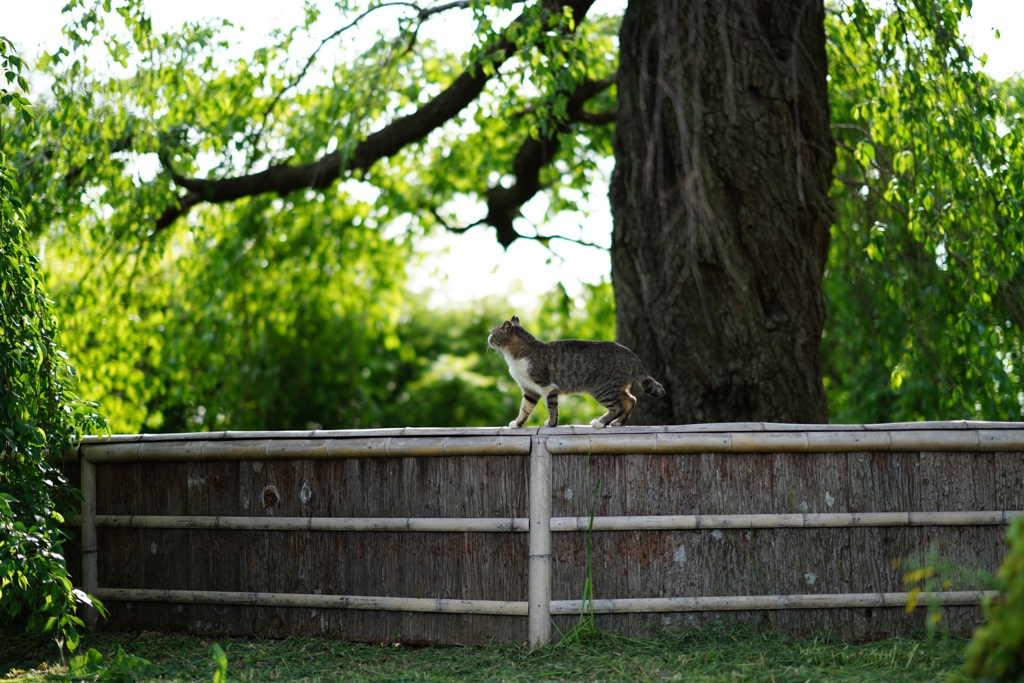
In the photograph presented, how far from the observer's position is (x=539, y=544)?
5.48 m

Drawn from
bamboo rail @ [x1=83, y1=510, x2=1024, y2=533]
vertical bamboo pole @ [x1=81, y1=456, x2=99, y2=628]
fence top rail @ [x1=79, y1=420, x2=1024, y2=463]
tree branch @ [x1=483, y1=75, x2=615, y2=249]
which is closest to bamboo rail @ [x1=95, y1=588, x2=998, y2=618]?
bamboo rail @ [x1=83, y1=510, x2=1024, y2=533]

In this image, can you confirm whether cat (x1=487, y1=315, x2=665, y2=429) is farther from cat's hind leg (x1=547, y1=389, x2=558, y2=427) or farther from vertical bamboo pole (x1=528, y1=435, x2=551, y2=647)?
vertical bamboo pole (x1=528, y1=435, x2=551, y2=647)

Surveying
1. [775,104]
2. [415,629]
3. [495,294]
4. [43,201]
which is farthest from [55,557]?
[495,294]

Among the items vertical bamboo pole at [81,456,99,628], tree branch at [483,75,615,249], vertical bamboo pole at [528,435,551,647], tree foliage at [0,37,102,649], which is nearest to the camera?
tree foliage at [0,37,102,649]

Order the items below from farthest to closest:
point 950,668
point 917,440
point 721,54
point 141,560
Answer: point 721,54 → point 141,560 → point 917,440 → point 950,668

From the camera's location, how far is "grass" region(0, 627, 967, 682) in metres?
4.85

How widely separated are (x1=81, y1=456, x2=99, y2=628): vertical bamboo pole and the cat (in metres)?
Answer: 2.79

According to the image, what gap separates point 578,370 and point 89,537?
11.0ft

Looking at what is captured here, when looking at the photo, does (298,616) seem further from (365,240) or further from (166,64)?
(365,240)

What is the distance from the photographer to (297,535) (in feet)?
19.8

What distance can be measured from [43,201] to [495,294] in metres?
18.4

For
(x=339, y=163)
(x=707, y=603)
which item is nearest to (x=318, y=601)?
(x=707, y=603)

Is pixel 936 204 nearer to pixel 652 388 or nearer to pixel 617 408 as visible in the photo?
pixel 652 388

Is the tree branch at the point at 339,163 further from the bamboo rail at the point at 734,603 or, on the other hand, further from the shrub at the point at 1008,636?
the shrub at the point at 1008,636
